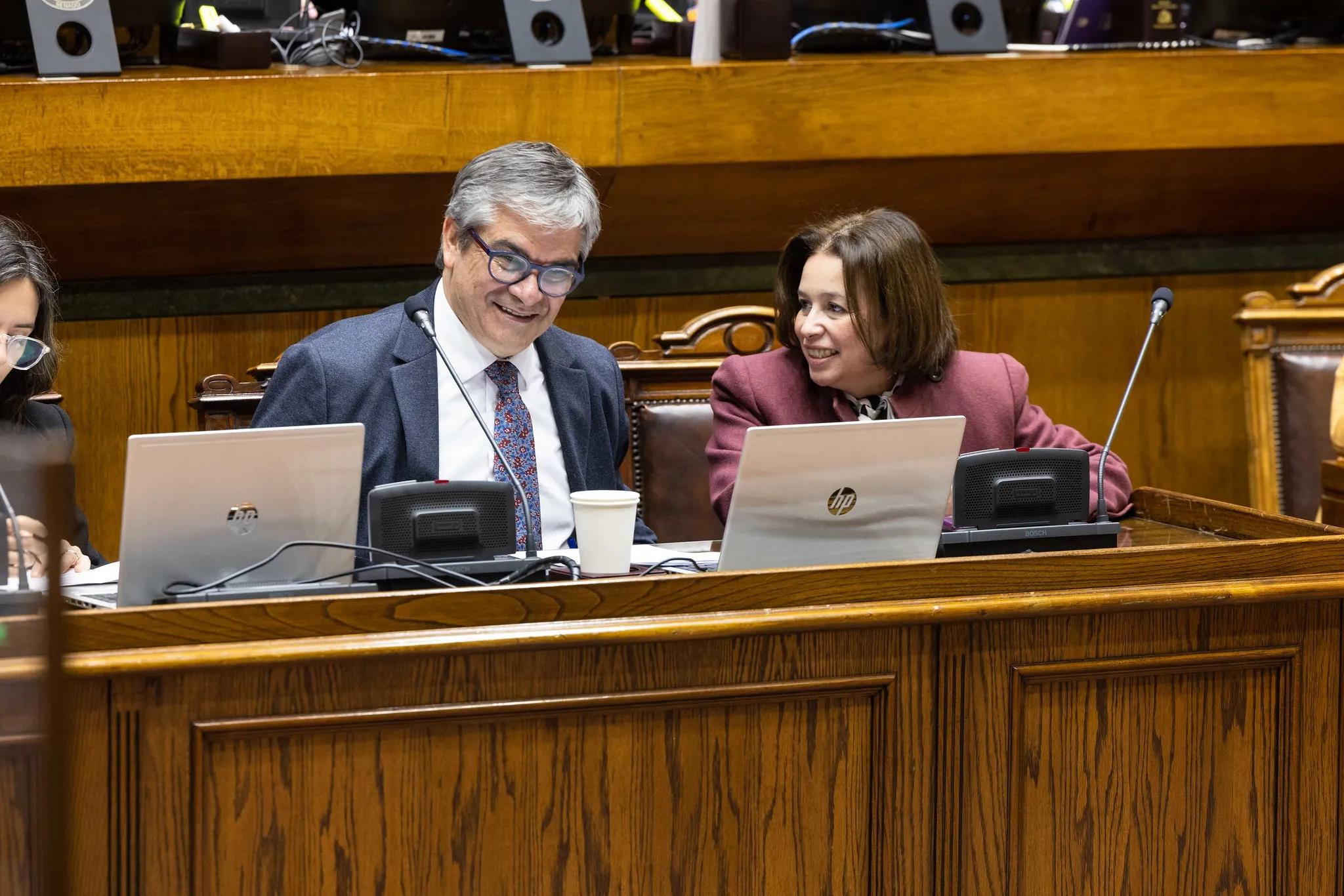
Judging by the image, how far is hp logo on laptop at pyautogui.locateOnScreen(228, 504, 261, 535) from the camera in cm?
151

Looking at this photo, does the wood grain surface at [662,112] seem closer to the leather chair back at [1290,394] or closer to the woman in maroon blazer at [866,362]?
the leather chair back at [1290,394]

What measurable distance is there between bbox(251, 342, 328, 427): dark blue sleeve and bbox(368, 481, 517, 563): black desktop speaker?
54 centimetres

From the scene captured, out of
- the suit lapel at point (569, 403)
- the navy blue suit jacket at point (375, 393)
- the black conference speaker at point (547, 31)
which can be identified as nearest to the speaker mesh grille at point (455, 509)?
the navy blue suit jacket at point (375, 393)

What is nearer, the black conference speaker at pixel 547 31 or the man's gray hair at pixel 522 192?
the man's gray hair at pixel 522 192

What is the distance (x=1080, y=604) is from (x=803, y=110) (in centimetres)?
170

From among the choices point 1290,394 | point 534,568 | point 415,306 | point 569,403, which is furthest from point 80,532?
point 1290,394

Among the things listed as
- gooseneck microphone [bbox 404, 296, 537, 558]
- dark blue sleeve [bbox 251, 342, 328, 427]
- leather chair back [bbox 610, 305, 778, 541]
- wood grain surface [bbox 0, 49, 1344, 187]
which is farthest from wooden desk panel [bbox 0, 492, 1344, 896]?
wood grain surface [bbox 0, 49, 1344, 187]

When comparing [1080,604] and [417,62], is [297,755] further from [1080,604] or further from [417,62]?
[417,62]

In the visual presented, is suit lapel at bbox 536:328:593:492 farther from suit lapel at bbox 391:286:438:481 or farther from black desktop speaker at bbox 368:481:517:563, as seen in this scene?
black desktop speaker at bbox 368:481:517:563

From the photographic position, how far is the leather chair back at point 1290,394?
3.01 meters

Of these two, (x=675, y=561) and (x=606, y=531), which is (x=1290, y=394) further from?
(x=606, y=531)

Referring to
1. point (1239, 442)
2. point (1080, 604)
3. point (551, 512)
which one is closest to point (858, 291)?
point (551, 512)

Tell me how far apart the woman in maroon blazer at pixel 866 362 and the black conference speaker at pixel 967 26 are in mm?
944

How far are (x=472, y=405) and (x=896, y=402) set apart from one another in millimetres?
834
